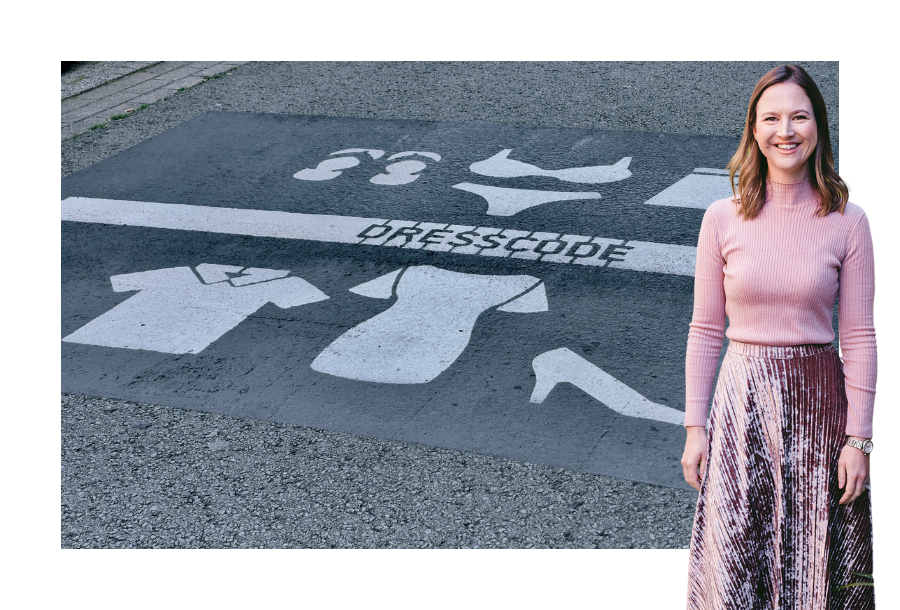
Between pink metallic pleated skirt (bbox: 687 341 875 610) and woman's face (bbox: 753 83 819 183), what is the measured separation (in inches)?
19.6

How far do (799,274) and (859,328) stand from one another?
0.21 m

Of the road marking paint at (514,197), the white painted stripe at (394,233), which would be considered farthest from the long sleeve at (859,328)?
the road marking paint at (514,197)

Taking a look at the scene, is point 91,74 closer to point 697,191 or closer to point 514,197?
point 514,197

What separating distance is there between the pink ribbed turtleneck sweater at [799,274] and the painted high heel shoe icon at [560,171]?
18.0 feet

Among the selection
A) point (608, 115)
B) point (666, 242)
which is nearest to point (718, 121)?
point (608, 115)

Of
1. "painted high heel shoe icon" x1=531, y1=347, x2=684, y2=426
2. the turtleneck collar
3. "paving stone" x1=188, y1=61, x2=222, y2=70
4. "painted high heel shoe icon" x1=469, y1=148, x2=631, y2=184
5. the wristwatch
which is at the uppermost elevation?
"paving stone" x1=188, y1=61, x2=222, y2=70

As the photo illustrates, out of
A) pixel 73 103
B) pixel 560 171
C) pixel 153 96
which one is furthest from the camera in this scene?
pixel 153 96

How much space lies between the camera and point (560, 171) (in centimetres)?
829

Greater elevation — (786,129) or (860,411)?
(786,129)

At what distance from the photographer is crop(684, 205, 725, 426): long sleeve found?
2617 millimetres

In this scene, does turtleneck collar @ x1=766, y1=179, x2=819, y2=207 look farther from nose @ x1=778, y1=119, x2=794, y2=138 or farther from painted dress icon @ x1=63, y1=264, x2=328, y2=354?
painted dress icon @ x1=63, y1=264, x2=328, y2=354

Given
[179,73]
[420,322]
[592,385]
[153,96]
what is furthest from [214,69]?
[592,385]

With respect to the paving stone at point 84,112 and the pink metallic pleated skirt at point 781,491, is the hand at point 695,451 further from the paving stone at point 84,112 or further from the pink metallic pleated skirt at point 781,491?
the paving stone at point 84,112

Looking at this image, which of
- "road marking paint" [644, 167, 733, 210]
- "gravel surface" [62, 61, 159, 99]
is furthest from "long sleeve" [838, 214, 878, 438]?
"gravel surface" [62, 61, 159, 99]
